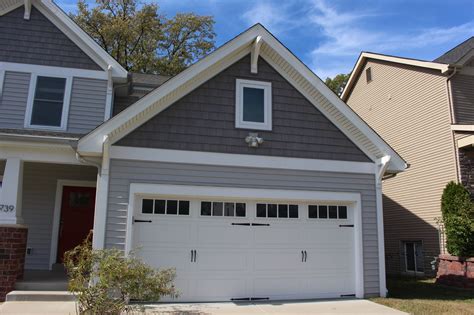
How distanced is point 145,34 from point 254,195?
19.6 meters

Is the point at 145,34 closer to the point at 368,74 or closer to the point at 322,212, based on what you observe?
the point at 368,74

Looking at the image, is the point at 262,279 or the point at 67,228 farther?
the point at 67,228

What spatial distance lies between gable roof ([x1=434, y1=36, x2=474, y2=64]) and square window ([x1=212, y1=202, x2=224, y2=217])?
973 cm

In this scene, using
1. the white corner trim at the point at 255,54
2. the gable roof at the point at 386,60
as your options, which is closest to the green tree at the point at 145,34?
the gable roof at the point at 386,60

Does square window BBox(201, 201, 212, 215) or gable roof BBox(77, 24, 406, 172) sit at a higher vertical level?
gable roof BBox(77, 24, 406, 172)

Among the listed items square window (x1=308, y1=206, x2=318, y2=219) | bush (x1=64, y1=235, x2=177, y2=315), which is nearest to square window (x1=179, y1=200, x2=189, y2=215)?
bush (x1=64, y1=235, x2=177, y2=315)

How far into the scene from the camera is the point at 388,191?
17.5 meters

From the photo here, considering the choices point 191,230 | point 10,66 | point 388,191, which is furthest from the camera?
point 388,191

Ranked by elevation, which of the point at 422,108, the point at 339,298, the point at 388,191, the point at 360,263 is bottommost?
the point at 339,298

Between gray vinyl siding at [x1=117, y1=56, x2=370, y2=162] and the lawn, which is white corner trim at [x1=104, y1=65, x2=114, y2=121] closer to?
gray vinyl siding at [x1=117, y1=56, x2=370, y2=162]

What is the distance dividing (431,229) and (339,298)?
640cm

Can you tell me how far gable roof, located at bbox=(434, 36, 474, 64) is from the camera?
1464cm

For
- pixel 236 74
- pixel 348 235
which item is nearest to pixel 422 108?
pixel 348 235

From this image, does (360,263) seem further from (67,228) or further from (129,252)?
(67,228)
